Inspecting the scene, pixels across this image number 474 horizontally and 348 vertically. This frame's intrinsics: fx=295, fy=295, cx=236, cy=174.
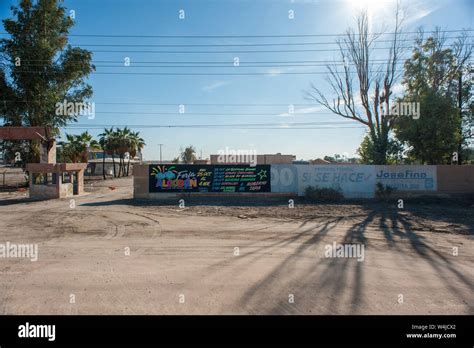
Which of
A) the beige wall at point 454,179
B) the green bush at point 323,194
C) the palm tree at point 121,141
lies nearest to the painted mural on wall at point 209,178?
the green bush at point 323,194

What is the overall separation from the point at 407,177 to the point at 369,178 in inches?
107

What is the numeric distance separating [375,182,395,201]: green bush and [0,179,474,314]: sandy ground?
6.51 meters

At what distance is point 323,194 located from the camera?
20516 mm

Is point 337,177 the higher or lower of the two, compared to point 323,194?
higher

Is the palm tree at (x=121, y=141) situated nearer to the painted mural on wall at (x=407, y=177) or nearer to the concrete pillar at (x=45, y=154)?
the concrete pillar at (x=45, y=154)

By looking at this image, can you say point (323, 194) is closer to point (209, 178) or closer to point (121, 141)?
point (209, 178)

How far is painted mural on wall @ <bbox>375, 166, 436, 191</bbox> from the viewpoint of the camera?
69.8ft

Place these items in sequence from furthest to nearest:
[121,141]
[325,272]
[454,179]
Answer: [121,141]
[454,179]
[325,272]

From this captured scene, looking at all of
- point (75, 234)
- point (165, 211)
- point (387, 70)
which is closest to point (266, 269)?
point (75, 234)

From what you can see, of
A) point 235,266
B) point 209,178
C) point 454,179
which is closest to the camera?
point 235,266

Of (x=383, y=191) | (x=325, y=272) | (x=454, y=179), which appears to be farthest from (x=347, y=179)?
(x=325, y=272)
